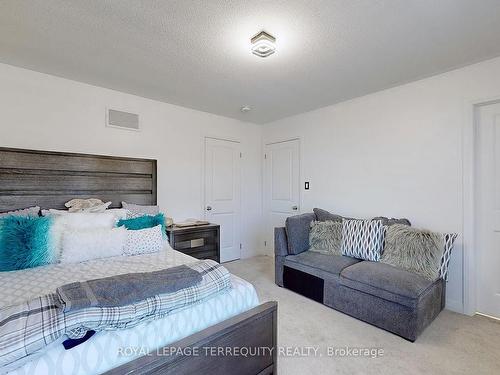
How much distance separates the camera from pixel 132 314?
3.54 ft

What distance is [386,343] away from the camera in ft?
6.59

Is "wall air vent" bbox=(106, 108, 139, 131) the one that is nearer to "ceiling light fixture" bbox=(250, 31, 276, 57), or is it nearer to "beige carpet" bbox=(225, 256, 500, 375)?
"ceiling light fixture" bbox=(250, 31, 276, 57)

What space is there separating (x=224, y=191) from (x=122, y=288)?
301 cm

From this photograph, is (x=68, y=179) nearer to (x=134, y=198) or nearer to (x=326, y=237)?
(x=134, y=198)

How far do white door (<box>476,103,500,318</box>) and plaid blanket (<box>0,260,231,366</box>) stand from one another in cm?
283

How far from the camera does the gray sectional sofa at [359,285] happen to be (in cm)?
206

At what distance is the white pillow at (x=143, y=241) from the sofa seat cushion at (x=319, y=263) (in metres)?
1.54

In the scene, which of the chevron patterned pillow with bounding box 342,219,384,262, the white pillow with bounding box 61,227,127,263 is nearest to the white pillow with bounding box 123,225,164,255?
the white pillow with bounding box 61,227,127,263

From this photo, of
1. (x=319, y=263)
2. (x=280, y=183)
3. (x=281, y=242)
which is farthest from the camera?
(x=280, y=183)

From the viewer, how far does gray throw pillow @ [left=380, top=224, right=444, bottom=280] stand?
89.0 inches

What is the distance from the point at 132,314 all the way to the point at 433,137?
10.3ft

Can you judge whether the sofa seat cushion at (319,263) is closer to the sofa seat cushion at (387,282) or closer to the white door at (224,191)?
the sofa seat cushion at (387,282)

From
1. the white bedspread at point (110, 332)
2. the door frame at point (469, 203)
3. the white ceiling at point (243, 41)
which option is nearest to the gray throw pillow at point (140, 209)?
the white bedspread at point (110, 332)

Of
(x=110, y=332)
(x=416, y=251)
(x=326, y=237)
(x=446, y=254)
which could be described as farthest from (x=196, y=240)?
(x=446, y=254)
